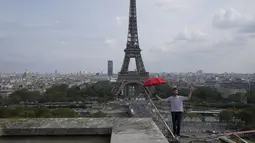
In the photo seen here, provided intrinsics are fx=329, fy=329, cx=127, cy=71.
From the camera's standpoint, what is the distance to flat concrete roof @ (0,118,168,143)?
304 centimetres

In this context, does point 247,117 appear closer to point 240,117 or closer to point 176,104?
point 240,117

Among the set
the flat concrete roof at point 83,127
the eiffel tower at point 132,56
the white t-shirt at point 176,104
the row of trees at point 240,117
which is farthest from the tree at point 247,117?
the flat concrete roof at point 83,127

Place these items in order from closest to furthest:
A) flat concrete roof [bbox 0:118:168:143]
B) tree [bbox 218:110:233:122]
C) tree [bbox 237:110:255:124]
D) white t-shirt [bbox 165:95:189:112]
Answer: flat concrete roof [bbox 0:118:168:143], white t-shirt [bbox 165:95:189:112], tree [bbox 237:110:255:124], tree [bbox 218:110:233:122]

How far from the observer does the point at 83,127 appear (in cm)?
338

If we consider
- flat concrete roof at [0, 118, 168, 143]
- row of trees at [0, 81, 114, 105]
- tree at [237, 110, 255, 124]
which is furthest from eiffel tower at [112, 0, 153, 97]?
flat concrete roof at [0, 118, 168, 143]

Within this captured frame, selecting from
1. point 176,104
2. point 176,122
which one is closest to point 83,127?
point 176,122

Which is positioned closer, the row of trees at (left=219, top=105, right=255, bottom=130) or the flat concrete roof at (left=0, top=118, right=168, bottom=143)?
the flat concrete roof at (left=0, top=118, right=168, bottom=143)

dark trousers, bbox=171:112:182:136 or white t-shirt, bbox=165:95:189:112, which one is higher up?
white t-shirt, bbox=165:95:189:112

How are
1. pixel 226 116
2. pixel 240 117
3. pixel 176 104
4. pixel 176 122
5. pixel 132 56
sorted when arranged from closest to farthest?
pixel 176 122
pixel 176 104
pixel 226 116
pixel 240 117
pixel 132 56

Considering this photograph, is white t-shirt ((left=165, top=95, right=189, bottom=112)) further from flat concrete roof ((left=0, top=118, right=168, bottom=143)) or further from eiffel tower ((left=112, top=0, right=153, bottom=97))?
eiffel tower ((left=112, top=0, right=153, bottom=97))

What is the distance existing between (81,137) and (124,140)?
2.73 feet

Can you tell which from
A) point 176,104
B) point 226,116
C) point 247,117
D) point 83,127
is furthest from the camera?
point 226,116

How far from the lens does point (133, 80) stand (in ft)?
175

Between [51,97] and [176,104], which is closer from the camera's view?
[176,104]
